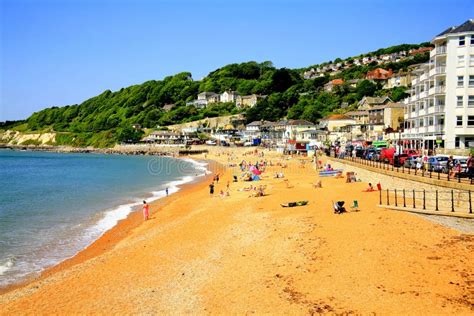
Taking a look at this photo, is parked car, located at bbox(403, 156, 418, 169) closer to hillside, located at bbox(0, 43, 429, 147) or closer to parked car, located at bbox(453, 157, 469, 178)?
parked car, located at bbox(453, 157, 469, 178)

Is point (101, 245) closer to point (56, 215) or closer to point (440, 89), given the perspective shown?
point (56, 215)

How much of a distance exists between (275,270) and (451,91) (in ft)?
66.7

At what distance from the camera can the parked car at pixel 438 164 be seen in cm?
2089

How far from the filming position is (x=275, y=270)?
11898 mm

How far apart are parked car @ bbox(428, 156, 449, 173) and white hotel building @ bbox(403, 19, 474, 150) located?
5.01 meters

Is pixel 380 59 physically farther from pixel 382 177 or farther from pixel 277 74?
pixel 382 177

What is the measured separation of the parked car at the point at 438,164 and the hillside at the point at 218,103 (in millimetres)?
58911

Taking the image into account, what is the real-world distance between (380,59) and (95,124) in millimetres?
110131

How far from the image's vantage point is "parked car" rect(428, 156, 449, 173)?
20.9 meters

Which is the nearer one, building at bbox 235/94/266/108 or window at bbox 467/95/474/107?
window at bbox 467/95/474/107

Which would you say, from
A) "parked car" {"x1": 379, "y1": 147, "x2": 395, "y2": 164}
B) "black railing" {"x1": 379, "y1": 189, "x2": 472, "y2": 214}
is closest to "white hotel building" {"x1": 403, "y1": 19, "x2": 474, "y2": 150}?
"parked car" {"x1": 379, "y1": 147, "x2": 395, "y2": 164}

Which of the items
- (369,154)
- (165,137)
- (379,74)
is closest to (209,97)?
(165,137)

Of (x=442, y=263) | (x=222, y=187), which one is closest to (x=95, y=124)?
(x=222, y=187)

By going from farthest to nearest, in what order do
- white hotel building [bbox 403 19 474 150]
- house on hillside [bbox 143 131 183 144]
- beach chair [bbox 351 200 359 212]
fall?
house on hillside [bbox 143 131 183 144], white hotel building [bbox 403 19 474 150], beach chair [bbox 351 200 359 212]
